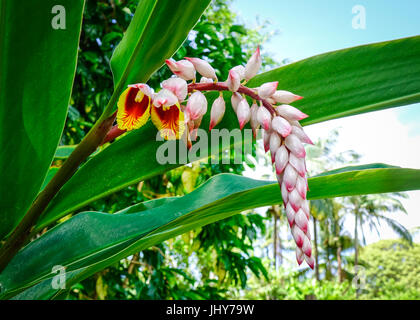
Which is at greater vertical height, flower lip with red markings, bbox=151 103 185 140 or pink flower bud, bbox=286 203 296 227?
flower lip with red markings, bbox=151 103 185 140

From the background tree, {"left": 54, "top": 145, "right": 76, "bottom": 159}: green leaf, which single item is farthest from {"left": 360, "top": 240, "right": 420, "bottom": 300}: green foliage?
{"left": 54, "top": 145, "right": 76, "bottom": 159}: green leaf

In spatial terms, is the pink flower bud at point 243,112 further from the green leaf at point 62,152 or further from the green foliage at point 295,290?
the green foliage at point 295,290

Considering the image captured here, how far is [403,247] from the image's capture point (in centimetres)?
1766

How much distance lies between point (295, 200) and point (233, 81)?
0.36 ft

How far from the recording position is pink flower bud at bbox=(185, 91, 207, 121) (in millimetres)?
295

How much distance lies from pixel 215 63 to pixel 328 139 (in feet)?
39.4

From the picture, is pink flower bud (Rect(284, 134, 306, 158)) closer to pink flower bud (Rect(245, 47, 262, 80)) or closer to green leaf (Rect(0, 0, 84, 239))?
pink flower bud (Rect(245, 47, 262, 80))

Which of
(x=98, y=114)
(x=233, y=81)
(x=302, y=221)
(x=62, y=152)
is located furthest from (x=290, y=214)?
(x=98, y=114)

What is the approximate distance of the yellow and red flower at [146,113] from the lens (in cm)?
30

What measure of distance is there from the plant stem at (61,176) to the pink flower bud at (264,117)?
0.13 metres

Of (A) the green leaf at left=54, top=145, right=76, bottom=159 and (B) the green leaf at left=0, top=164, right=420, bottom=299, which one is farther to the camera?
(A) the green leaf at left=54, top=145, right=76, bottom=159

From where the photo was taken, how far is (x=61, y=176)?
32 centimetres

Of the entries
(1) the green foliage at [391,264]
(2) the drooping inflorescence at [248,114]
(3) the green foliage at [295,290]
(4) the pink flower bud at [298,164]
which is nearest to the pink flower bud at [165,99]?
(2) the drooping inflorescence at [248,114]
